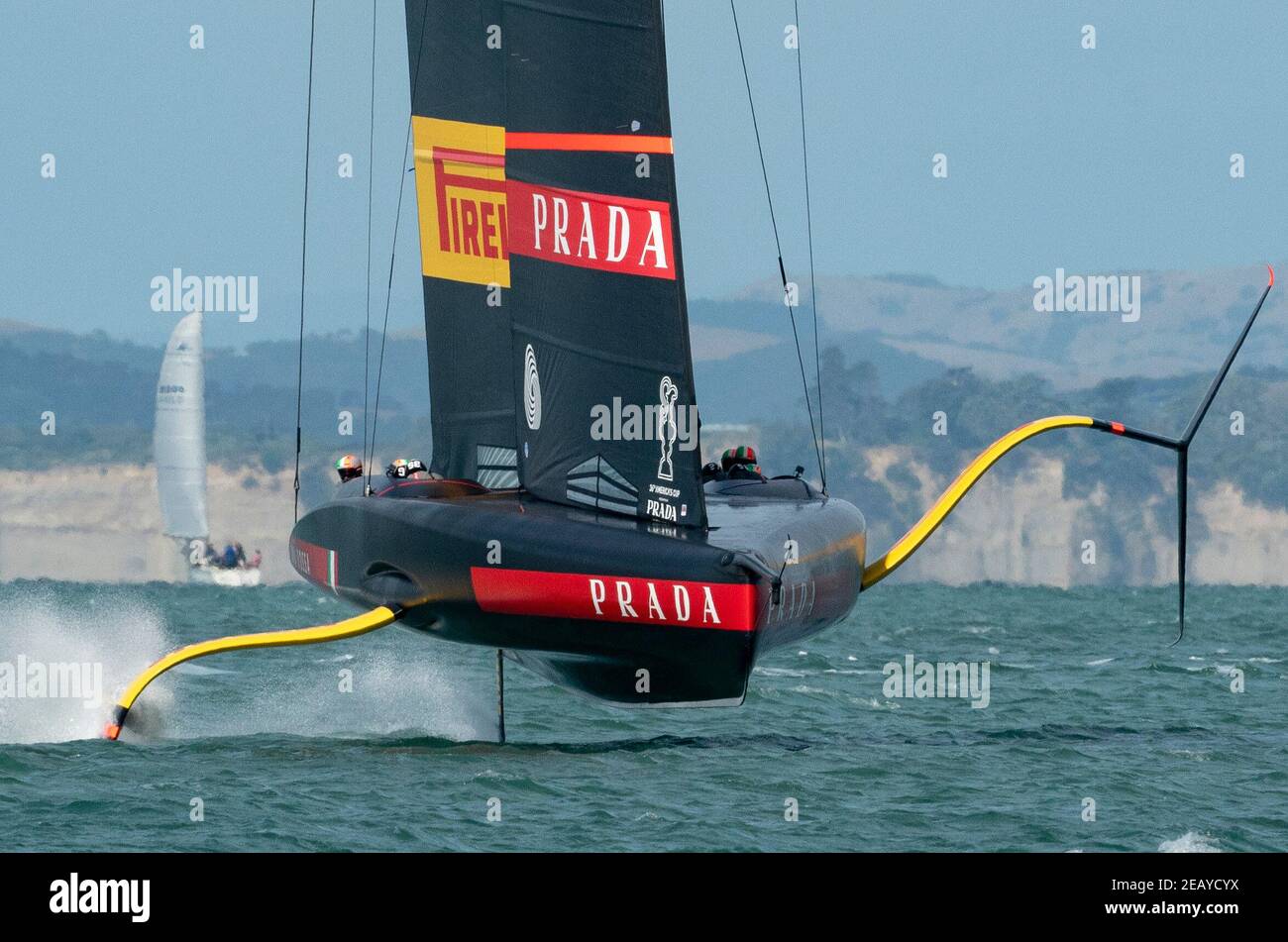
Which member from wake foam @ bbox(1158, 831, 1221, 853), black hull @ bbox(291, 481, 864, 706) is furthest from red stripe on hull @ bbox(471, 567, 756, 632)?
wake foam @ bbox(1158, 831, 1221, 853)

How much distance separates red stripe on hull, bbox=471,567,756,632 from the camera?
11875mm

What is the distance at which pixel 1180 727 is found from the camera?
17391 millimetres

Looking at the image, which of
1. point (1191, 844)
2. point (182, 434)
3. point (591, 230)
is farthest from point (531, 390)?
point (182, 434)

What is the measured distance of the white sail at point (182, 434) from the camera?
54.2 metres

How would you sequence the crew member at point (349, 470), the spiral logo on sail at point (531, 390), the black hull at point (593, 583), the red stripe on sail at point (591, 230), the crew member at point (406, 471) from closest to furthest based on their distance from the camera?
1. the black hull at point (593, 583)
2. the red stripe on sail at point (591, 230)
3. the spiral logo on sail at point (531, 390)
4. the crew member at point (406, 471)
5. the crew member at point (349, 470)

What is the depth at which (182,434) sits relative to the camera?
183 ft

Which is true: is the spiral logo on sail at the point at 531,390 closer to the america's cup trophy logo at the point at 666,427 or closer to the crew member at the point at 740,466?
the america's cup trophy logo at the point at 666,427

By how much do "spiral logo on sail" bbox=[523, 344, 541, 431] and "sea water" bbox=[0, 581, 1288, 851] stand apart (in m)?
2.16

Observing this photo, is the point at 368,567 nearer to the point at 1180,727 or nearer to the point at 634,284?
the point at 634,284

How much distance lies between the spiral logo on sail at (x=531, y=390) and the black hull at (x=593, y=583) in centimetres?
52

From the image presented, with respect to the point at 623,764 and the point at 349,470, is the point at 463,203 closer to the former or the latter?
the point at 349,470

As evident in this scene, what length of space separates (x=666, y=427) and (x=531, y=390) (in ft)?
3.49

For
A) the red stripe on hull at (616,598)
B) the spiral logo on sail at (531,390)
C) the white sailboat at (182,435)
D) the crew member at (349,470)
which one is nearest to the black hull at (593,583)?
Result: the red stripe on hull at (616,598)

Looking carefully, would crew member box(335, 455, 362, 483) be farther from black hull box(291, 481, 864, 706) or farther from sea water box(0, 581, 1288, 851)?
sea water box(0, 581, 1288, 851)
